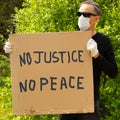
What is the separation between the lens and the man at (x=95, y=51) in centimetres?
431

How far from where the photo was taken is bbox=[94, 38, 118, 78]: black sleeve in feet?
14.1

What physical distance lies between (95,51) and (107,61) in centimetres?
16

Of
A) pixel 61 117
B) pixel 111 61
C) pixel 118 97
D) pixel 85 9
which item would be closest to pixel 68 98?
pixel 61 117

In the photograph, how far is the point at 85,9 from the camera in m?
4.50

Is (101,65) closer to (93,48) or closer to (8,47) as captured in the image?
(93,48)

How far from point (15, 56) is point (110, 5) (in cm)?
249

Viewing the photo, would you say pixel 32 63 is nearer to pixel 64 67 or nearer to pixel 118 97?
pixel 64 67

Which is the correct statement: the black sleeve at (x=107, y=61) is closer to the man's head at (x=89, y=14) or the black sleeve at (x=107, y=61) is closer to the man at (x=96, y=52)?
the man at (x=96, y=52)

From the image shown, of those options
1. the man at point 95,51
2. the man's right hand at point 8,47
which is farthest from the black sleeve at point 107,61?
the man's right hand at point 8,47

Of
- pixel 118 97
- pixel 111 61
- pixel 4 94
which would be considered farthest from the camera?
pixel 4 94

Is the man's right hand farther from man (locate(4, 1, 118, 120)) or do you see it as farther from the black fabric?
the black fabric

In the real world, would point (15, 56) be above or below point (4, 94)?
above

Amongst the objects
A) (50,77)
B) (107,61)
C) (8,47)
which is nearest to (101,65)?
(107,61)

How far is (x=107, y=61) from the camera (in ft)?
14.3
